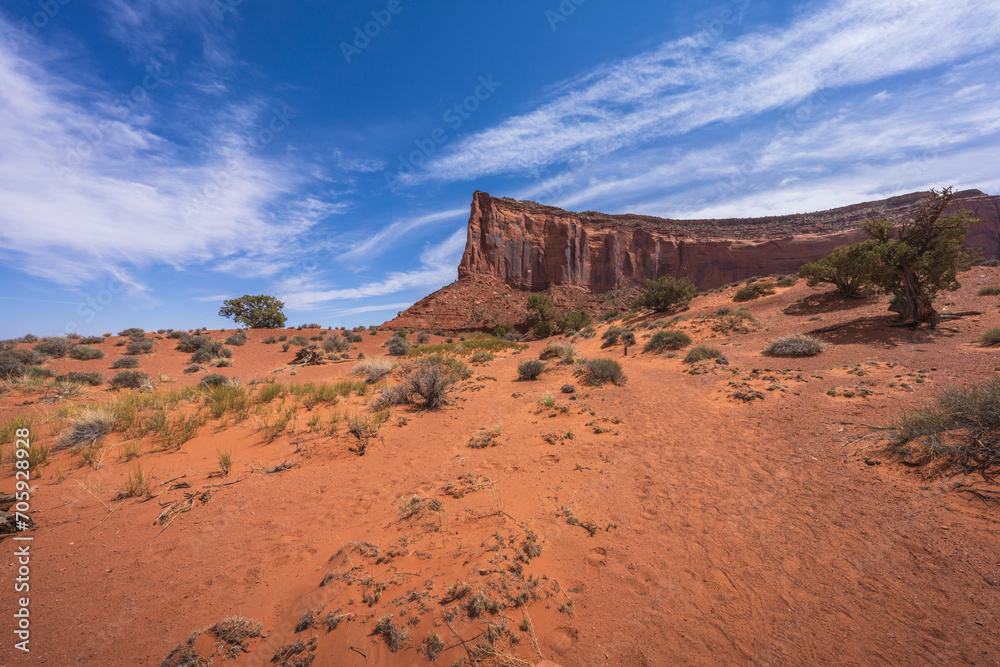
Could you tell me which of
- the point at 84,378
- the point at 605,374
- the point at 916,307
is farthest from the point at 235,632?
the point at 916,307

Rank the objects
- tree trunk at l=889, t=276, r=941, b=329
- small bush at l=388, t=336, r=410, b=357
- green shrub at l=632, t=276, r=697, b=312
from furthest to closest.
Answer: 1. green shrub at l=632, t=276, r=697, b=312
2. small bush at l=388, t=336, r=410, b=357
3. tree trunk at l=889, t=276, r=941, b=329

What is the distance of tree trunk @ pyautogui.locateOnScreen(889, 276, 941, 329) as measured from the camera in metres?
12.6

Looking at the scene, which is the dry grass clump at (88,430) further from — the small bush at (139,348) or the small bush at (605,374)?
the small bush at (139,348)

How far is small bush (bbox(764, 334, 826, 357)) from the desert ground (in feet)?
Answer: 13.4

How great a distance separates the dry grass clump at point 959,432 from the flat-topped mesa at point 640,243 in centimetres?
5333

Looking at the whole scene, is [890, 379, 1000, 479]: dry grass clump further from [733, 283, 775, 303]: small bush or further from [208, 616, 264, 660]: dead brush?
[733, 283, 775, 303]: small bush

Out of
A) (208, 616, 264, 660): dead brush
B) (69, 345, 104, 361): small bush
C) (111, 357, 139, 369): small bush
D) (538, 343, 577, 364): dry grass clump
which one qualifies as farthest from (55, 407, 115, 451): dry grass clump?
(69, 345, 104, 361): small bush

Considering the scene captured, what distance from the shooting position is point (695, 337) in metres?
18.6

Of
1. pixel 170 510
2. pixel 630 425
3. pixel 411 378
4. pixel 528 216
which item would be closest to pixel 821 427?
pixel 630 425

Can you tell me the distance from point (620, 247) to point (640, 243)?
4489 millimetres

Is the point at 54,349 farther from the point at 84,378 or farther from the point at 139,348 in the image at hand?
the point at 84,378

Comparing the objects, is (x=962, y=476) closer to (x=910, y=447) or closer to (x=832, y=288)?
(x=910, y=447)

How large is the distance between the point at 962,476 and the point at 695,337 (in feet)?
53.7

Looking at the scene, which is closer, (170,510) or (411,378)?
(170,510)
